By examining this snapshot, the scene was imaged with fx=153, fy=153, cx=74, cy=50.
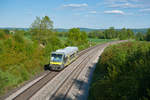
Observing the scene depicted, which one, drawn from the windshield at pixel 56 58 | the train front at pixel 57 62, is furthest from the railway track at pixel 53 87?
the windshield at pixel 56 58

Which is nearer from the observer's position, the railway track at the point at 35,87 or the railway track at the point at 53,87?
the railway track at the point at 35,87

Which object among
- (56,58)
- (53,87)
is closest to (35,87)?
(53,87)

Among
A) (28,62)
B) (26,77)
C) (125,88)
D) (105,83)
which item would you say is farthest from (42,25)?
(125,88)

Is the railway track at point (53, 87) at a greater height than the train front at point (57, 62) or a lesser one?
lesser

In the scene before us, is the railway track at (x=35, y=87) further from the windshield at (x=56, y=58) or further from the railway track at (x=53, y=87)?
the windshield at (x=56, y=58)

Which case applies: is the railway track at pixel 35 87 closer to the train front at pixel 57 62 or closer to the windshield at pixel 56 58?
the train front at pixel 57 62

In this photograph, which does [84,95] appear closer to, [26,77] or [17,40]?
[26,77]

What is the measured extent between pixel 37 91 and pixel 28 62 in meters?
6.90

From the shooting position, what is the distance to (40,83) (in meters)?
17.0

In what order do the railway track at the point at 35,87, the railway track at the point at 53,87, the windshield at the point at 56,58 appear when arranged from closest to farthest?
the railway track at the point at 35,87 → the railway track at the point at 53,87 → the windshield at the point at 56,58

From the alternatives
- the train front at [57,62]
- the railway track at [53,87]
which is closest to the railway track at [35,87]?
the railway track at [53,87]

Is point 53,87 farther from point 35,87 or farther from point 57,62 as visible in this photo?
point 57,62

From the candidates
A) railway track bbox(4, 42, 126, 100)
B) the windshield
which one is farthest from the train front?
railway track bbox(4, 42, 126, 100)

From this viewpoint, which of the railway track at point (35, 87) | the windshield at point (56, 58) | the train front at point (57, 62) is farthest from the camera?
the windshield at point (56, 58)
